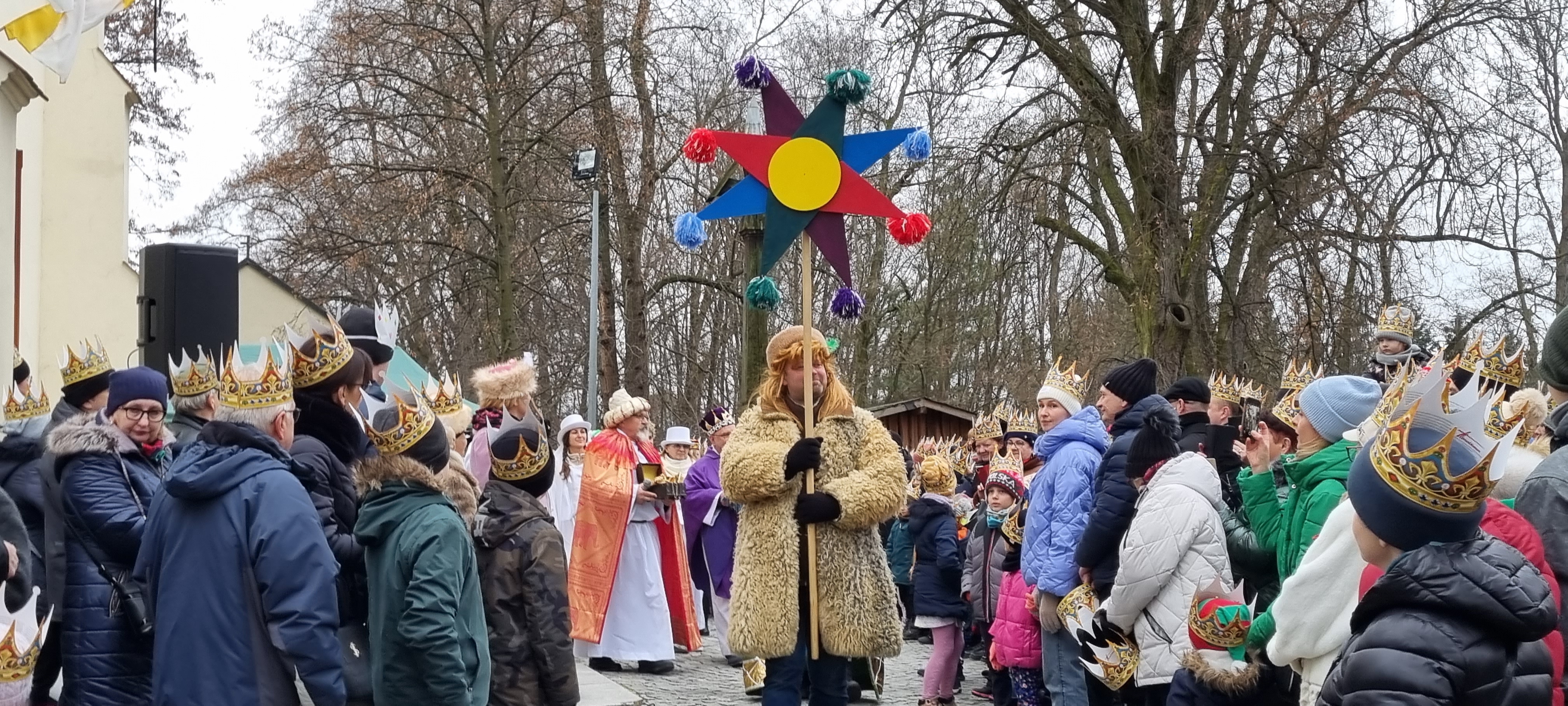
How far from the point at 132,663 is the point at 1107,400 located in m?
4.35

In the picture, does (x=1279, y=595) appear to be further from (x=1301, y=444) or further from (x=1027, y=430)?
(x=1027, y=430)

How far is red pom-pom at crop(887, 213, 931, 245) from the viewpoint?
24.4ft

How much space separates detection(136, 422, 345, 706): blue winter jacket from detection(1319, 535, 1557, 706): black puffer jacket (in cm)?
300

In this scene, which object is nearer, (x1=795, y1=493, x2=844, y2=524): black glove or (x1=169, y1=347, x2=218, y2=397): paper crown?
(x1=169, y1=347, x2=218, y2=397): paper crown

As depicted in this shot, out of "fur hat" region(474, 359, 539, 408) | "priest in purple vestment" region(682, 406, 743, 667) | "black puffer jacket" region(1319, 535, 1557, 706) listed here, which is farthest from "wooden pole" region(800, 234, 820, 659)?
"priest in purple vestment" region(682, 406, 743, 667)

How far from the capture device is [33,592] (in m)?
6.01

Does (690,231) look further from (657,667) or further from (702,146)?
(657,667)

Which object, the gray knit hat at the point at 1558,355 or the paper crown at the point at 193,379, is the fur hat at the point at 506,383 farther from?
the gray knit hat at the point at 1558,355

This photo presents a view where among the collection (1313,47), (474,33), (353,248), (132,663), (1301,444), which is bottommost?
(132,663)

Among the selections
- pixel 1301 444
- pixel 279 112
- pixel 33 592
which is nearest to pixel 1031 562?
pixel 1301 444

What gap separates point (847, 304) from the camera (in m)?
7.48

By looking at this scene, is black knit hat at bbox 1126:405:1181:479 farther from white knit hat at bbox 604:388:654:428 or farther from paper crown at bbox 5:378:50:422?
white knit hat at bbox 604:388:654:428

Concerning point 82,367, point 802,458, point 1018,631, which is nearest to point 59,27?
point 82,367

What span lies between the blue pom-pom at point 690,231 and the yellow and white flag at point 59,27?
141 inches
